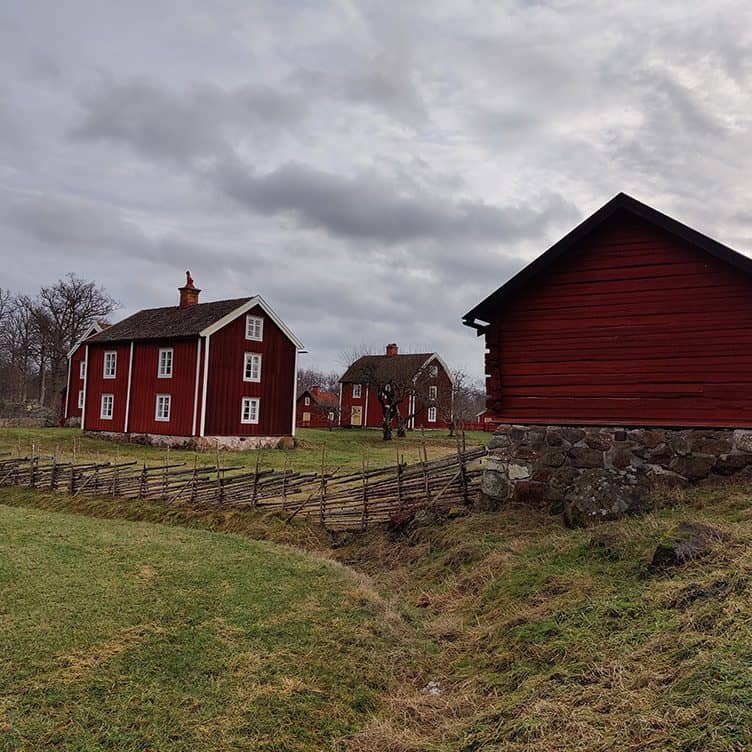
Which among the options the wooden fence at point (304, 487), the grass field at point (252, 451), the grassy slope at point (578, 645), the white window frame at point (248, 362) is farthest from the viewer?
the white window frame at point (248, 362)

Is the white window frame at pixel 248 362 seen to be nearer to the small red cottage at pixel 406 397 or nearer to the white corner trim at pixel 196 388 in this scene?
the white corner trim at pixel 196 388

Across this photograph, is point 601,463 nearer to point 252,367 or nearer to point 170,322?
point 252,367

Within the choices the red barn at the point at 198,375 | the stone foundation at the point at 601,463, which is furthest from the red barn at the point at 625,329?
the red barn at the point at 198,375

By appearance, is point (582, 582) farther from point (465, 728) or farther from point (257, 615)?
point (257, 615)

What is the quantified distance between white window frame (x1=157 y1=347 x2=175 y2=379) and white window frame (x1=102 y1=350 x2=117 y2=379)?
3651 millimetres

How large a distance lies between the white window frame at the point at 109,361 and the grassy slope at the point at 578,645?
26.1m

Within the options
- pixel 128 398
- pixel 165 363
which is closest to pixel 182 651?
pixel 165 363

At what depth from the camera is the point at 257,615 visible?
689cm

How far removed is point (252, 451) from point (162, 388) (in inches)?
208

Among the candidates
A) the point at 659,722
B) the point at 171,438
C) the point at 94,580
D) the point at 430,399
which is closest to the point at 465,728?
the point at 659,722

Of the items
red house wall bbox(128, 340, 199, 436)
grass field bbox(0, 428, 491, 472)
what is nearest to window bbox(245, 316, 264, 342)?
red house wall bbox(128, 340, 199, 436)

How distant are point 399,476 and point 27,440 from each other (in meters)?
22.6

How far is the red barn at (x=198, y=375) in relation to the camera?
27719mm

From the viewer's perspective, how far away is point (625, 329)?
10.7 meters
